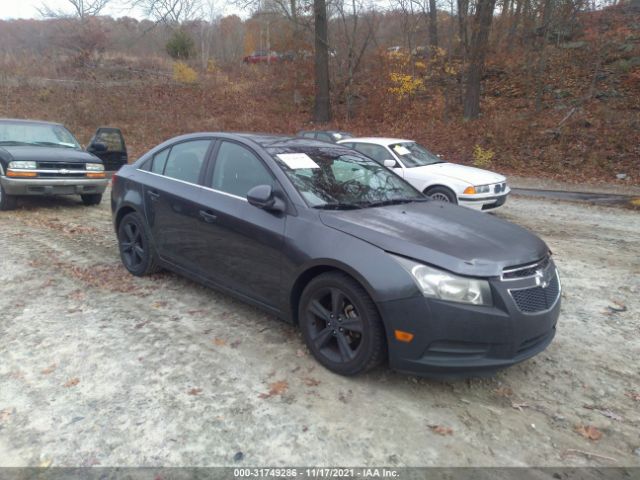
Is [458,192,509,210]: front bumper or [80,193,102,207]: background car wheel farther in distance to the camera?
[80,193,102,207]: background car wheel

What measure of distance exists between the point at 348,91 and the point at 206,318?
22.6 m

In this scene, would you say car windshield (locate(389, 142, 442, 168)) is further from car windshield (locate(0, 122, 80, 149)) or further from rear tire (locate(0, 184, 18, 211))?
rear tire (locate(0, 184, 18, 211))

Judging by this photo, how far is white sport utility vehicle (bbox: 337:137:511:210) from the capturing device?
8.80 m

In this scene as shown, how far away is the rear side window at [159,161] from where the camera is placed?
5.04m

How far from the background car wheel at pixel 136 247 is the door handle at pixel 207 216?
1.03 metres

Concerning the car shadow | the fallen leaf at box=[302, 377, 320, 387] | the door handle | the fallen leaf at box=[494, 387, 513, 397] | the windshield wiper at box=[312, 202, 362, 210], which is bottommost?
the fallen leaf at box=[494, 387, 513, 397]

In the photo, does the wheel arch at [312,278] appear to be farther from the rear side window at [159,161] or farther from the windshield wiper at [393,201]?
the rear side window at [159,161]

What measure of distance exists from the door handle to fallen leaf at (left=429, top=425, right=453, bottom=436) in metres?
2.40

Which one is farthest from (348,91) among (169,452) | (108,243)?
(169,452)

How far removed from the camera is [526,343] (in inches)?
121

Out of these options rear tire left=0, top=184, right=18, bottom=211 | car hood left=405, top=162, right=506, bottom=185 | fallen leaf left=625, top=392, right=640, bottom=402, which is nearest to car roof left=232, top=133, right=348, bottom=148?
fallen leaf left=625, top=392, right=640, bottom=402

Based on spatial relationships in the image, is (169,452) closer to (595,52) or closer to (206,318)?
(206,318)

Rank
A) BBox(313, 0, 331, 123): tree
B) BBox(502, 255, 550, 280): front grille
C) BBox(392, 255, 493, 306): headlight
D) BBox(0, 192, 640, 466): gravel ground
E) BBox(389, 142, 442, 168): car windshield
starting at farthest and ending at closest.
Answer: BBox(313, 0, 331, 123): tree < BBox(389, 142, 442, 168): car windshield < BBox(502, 255, 550, 280): front grille < BBox(392, 255, 493, 306): headlight < BBox(0, 192, 640, 466): gravel ground

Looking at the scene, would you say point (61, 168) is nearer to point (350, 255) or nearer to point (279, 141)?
point (279, 141)
